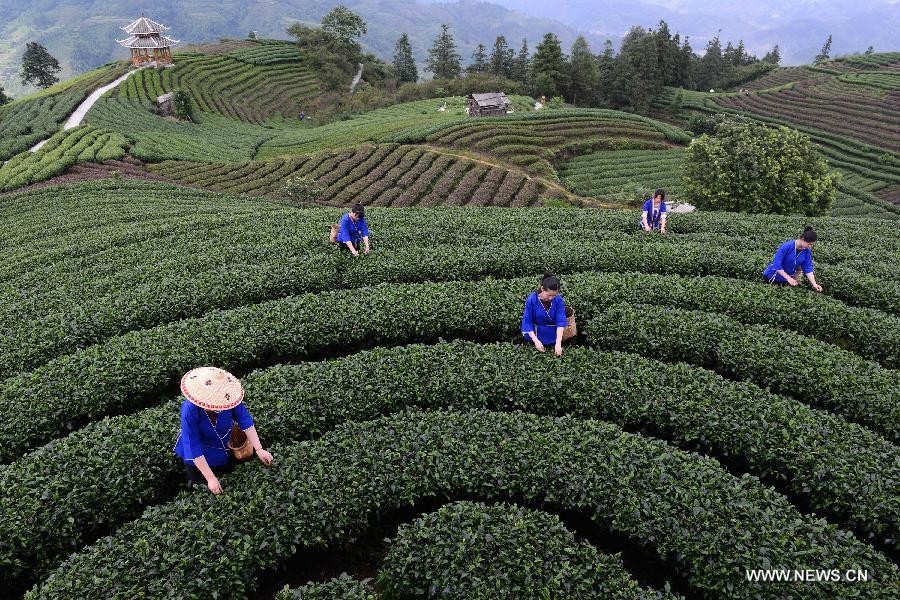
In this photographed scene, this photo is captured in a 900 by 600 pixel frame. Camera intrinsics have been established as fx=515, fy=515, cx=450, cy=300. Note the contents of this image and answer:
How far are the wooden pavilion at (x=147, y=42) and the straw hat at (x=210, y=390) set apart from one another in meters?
84.6

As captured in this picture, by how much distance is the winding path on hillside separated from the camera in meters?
50.7

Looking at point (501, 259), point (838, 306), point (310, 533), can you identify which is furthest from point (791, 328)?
point (310, 533)

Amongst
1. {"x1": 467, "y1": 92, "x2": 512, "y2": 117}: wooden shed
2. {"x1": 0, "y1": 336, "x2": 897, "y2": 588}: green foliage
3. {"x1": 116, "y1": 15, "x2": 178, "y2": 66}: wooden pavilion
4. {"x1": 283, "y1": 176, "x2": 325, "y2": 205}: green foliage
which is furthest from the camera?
{"x1": 116, "y1": 15, "x2": 178, "y2": 66}: wooden pavilion

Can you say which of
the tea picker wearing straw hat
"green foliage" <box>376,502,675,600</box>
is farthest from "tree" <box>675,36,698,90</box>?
the tea picker wearing straw hat

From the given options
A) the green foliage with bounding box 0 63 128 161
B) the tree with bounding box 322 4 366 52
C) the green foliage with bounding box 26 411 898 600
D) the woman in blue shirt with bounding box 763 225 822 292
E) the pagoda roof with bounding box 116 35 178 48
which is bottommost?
the green foliage with bounding box 26 411 898 600

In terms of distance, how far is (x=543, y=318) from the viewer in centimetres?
1023

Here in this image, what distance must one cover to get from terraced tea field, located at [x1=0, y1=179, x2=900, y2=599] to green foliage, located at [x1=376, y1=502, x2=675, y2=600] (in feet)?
0.12

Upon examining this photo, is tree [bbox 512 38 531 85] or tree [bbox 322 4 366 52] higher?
tree [bbox 322 4 366 52]

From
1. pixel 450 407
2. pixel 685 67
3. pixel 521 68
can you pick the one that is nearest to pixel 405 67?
pixel 521 68

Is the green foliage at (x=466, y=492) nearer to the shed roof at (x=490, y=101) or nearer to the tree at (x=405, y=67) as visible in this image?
the shed roof at (x=490, y=101)

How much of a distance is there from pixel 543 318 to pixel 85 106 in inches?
2747

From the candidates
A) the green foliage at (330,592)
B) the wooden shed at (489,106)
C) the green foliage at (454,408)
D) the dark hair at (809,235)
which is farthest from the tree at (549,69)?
the green foliage at (330,592)

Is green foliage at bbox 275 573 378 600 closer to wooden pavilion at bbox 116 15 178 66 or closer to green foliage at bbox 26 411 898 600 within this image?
green foliage at bbox 26 411 898 600

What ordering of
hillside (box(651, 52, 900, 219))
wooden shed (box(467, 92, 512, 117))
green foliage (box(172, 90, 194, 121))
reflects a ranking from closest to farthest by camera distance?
hillside (box(651, 52, 900, 219)), wooden shed (box(467, 92, 512, 117)), green foliage (box(172, 90, 194, 121))
